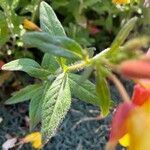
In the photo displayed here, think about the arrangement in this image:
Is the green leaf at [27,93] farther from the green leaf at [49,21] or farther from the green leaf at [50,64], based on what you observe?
the green leaf at [49,21]

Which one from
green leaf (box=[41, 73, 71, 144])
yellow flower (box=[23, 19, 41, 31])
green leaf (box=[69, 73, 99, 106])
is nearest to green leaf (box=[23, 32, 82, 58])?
green leaf (box=[41, 73, 71, 144])

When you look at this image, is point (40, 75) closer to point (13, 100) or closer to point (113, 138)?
point (13, 100)

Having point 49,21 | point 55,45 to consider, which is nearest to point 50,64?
point 49,21

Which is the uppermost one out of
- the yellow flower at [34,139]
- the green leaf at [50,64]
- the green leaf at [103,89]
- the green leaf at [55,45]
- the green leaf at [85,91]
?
the green leaf at [55,45]

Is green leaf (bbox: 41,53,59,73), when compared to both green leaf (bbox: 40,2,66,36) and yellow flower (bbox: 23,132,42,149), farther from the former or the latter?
yellow flower (bbox: 23,132,42,149)

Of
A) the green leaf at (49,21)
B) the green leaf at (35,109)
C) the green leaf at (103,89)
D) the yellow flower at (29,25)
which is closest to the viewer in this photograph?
the green leaf at (103,89)

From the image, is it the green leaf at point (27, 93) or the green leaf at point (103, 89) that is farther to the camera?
the green leaf at point (27, 93)

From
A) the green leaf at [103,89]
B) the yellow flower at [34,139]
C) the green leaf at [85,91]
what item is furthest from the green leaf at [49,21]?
the yellow flower at [34,139]
